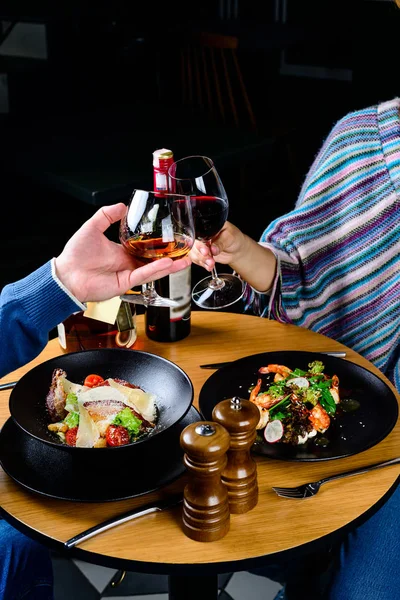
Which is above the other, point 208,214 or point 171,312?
point 208,214

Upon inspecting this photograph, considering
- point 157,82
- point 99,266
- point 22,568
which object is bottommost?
point 157,82

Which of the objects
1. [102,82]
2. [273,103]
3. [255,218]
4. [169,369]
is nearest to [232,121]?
[255,218]

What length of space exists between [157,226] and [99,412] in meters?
0.31

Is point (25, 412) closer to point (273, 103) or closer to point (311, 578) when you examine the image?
point (311, 578)

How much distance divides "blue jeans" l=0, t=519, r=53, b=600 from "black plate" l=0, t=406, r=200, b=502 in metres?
0.25

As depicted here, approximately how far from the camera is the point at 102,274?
1283 millimetres

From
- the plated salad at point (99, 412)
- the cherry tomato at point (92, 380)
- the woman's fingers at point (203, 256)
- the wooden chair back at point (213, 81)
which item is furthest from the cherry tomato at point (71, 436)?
the wooden chair back at point (213, 81)

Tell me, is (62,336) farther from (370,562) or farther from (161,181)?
(370,562)

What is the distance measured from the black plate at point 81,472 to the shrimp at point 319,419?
0.21 m

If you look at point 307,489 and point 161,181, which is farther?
point 161,181

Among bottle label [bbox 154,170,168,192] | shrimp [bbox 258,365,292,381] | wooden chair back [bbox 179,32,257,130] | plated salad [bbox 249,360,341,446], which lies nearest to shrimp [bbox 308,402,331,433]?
plated salad [bbox 249,360,341,446]

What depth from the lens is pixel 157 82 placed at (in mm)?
5508

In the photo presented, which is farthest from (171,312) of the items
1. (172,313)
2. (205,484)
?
(205,484)

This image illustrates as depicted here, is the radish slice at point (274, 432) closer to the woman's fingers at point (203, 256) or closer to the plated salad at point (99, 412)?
the plated salad at point (99, 412)
